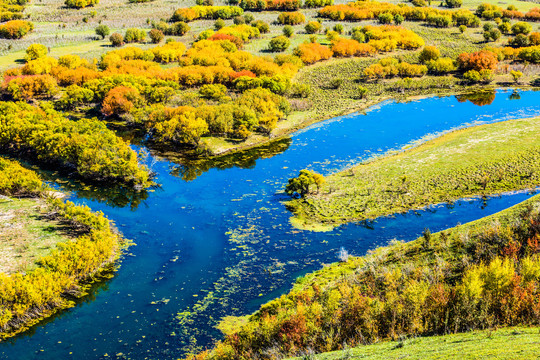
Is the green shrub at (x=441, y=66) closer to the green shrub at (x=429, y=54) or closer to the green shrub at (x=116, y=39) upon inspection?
the green shrub at (x=429, y=54)

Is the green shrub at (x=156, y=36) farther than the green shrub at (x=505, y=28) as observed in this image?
No

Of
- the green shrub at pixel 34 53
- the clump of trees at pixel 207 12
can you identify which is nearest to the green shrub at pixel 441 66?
the clump of trees at pixel 207 12

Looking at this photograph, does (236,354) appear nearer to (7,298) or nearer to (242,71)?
(7,298)

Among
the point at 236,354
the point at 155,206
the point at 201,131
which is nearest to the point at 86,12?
the point at 201,131

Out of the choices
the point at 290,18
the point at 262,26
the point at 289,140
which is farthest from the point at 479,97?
the point at 290,18

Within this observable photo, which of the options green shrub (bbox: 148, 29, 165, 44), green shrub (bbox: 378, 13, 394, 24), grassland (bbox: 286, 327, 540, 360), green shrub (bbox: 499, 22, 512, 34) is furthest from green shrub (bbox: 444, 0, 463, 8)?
grassland (bbox: 286, 327, 540, 360)

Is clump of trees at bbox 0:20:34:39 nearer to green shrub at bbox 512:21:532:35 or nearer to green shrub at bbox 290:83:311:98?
green shrub at bbox 290:83:311:98
